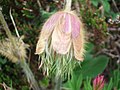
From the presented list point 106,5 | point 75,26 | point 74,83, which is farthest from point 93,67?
point 75,26

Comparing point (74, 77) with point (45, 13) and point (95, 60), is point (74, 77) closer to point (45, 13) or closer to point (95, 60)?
point (95, 60)

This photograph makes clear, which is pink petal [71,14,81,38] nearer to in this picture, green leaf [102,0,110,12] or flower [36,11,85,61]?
flower [36,11,85,61]

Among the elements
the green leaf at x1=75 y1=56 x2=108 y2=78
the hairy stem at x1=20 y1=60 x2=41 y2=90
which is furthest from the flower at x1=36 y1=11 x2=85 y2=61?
the green leaf at x1=75 y1=56 x2=108 y2=78

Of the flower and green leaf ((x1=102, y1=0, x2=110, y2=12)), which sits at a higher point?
the flower

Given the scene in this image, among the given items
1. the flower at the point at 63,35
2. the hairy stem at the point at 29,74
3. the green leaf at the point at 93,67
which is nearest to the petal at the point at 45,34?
the flower at the point at 63,35

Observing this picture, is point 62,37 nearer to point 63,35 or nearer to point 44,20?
point 63,35

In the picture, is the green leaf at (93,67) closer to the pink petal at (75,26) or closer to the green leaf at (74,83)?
the green leaf at (74,83)

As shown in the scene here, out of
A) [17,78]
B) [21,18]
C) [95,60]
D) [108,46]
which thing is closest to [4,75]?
[17,78]
